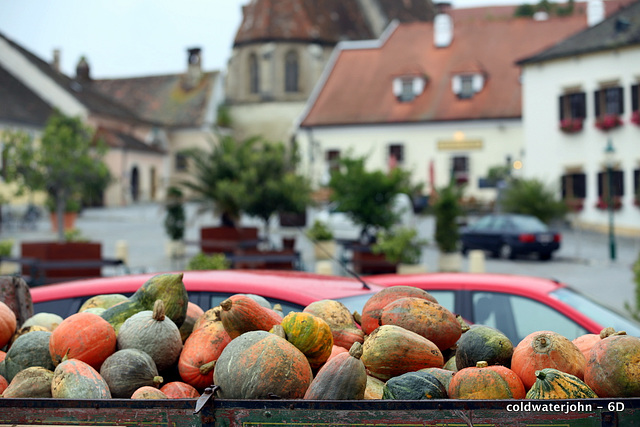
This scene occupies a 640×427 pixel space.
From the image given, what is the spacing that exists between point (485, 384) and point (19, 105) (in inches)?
2090

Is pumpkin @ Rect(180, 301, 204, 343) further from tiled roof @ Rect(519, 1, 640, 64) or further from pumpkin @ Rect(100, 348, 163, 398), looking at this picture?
tiled roof @ Rect(519, 1, 640, 64)

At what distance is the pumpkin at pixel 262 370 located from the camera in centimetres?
307

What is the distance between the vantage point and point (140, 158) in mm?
60219

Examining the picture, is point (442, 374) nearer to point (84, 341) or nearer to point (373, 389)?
point (373, 389)

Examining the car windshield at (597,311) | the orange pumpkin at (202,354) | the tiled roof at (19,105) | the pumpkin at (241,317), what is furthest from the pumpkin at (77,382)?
the tiled roof at (19,105)

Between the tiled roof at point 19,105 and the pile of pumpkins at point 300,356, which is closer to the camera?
the pile of pumpkins at point 300,356

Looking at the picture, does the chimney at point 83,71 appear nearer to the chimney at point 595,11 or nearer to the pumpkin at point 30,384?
the chimney at point 595,11

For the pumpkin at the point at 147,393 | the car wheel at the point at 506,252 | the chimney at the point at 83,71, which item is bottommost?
the car wheel at the point at 506,252

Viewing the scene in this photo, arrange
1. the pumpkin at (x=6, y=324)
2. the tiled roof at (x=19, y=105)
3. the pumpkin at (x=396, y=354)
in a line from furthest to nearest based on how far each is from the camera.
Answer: the tiled roof at (x=19, y=105), the pumpkin at (x=6, y=324), the pumpkin at (x=396, y=354)

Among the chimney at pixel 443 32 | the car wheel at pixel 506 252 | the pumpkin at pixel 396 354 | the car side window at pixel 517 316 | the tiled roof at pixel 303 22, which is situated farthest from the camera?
the tiled roof at pixel 303 22

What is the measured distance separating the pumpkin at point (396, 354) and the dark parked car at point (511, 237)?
970 inches

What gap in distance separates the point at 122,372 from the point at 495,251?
85.3 feet

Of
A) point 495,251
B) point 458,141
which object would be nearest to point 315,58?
point 458,141

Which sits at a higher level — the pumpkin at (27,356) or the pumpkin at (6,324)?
the pumpkin at (6,324)
